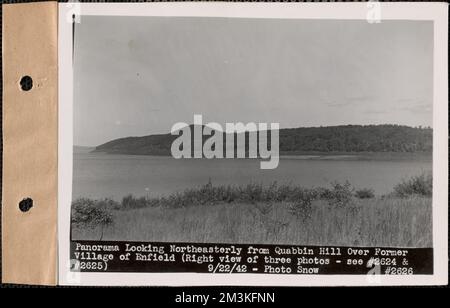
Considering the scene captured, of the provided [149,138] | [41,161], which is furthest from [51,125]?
[149,138]

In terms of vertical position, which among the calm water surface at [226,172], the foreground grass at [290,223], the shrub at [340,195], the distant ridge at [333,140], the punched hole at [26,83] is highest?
the punched hole at [26,83]

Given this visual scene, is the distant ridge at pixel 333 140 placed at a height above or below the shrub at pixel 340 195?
above

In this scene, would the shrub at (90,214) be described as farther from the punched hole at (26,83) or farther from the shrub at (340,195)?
the shrub at (340,195)

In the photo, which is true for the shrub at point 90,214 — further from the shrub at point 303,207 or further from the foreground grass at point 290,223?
the shrub at point 303,207

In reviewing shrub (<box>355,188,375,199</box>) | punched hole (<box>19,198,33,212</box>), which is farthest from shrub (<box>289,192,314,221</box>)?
punched hole (<box>19,198,33,212</box>)

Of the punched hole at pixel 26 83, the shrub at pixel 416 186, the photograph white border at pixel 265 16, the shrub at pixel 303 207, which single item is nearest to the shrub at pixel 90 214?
the photograph white border at pixel 265 16
